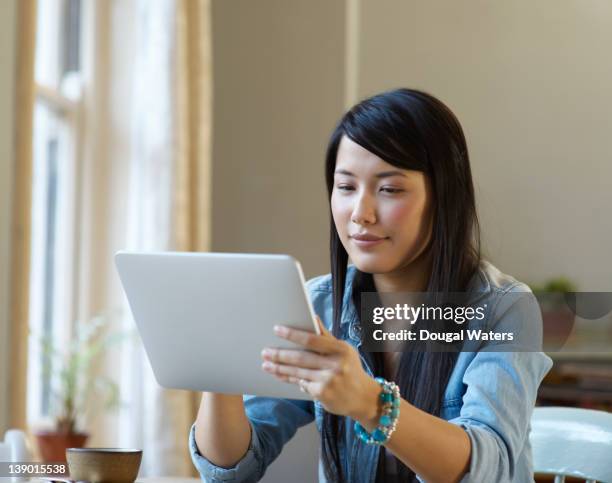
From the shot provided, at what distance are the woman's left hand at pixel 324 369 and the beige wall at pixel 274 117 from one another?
121 inches

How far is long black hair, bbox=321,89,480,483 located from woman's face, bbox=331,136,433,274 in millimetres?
18

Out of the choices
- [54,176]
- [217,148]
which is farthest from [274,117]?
[54,176]

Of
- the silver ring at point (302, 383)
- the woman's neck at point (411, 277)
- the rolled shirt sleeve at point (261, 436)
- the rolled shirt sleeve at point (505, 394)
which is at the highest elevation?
the woman's neck at point (411, 277)

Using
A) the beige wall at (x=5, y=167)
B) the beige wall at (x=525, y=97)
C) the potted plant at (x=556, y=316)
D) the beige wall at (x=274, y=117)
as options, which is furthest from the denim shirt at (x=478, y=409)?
the beige wall at (x=525, y=97)

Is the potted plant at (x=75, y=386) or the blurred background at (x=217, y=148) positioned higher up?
the blurred background at (x=217, y=148)

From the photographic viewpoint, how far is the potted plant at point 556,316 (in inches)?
162

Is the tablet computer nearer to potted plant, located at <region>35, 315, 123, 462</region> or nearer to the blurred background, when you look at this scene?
the blurred background

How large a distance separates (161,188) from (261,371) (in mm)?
2519

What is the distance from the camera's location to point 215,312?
106 cm

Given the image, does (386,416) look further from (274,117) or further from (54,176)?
(274,117)

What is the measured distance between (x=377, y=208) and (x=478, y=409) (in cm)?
32

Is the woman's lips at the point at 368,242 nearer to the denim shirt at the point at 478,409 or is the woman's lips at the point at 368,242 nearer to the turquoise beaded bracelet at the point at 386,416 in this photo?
the denim shirt at the point at 478,409

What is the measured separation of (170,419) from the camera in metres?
3.41

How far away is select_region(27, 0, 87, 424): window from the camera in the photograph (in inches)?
131
